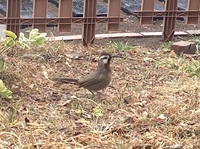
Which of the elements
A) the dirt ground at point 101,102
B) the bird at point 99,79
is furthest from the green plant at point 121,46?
the bird at point 99,79

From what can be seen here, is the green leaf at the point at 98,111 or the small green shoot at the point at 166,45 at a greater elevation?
the small green shoot at the point at 166,45

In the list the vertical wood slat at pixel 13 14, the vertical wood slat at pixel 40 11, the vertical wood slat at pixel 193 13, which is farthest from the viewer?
the vertical wood slat at pixel 193 13

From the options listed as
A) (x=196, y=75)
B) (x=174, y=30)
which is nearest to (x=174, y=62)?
(x=196, y=75)

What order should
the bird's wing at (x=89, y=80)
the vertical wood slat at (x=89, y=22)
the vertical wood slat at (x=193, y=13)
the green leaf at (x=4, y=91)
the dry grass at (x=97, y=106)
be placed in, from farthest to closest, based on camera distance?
the vertical wood slat at (x=193, y=13) < the vertical wood slat at (x=89, y=22) < the bird's wing at (x=89, y=80) < the green leaf at (x=4, y=91) < the dry grass at (x=97, y=106)

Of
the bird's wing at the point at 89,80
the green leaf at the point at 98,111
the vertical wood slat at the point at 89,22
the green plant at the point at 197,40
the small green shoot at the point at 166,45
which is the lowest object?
the green leaf at the point at 98,111

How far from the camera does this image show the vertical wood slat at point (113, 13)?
26.0 ft

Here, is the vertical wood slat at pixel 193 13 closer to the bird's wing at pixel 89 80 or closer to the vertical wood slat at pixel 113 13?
the vertical wood slat at pixel 113 13

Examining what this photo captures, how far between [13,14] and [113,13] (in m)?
Answer: 1.16

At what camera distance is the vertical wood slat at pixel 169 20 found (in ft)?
27.1

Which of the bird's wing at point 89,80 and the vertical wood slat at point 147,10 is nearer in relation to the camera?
the bird's wing at point 89,80

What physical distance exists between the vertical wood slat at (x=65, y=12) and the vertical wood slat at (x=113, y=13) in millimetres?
464

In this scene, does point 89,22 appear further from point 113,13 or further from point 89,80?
point 89,80

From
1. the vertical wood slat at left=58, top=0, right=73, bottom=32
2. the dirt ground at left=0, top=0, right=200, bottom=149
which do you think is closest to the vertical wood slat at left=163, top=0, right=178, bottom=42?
the dirt ground at left=0, top=0, right=200, bottom=149

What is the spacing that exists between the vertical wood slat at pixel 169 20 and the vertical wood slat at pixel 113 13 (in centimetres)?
60
